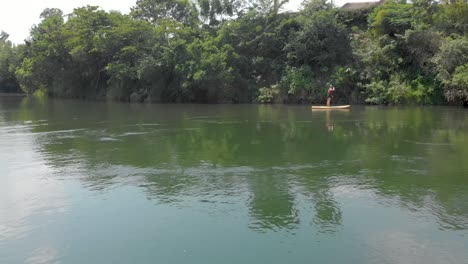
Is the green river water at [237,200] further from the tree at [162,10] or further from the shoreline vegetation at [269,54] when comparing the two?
the tree at [162,10]

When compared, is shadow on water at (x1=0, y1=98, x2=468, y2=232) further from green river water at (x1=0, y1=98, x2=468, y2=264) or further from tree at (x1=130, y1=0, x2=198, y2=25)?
tree at (x1=130, y1=0, x2=198, y2=25)

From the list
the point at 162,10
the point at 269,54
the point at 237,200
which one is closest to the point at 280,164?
the point at 237,200

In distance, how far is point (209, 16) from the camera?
144ft

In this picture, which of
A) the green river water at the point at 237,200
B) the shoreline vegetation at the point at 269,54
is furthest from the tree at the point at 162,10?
the green river water at the point at 237,200

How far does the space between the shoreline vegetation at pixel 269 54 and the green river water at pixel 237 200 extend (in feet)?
59.9

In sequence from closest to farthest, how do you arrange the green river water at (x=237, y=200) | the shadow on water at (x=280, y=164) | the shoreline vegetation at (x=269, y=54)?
the green river water at (x=237, y=200) < the shadow on water at (x=280, y=164) < the shoreline vegetation at (x=269, y=54)

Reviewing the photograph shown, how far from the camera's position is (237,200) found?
7.80 m

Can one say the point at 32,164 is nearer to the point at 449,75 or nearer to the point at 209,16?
the point at 449,75

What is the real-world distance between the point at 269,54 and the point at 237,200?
3271cm

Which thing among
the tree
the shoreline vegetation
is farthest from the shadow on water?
the tree

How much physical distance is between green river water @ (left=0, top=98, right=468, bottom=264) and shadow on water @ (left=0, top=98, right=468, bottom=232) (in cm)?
3

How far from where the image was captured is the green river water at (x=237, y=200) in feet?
18.9

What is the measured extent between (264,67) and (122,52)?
1416 centimetres

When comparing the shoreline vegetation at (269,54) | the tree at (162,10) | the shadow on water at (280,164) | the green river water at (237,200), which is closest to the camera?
the green river water at (237,200)
